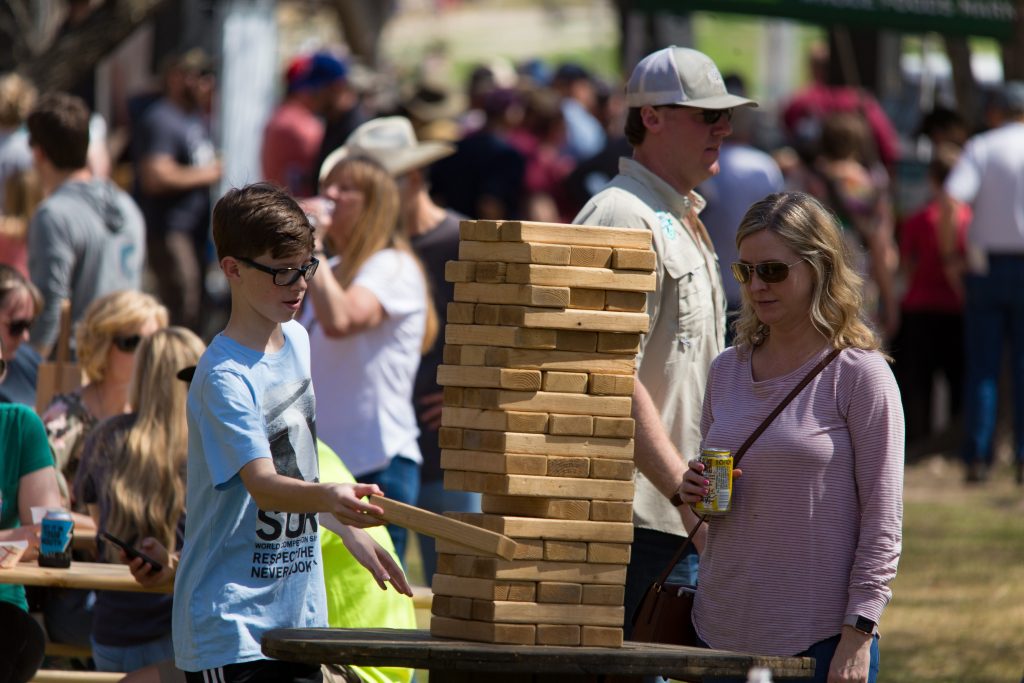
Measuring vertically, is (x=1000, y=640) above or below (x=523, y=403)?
below

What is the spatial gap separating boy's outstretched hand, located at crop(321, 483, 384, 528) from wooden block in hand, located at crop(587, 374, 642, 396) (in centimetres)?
55

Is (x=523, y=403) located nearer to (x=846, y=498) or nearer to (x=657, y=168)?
(x=846, y=498)

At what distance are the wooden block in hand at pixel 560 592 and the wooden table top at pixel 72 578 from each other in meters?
1.60

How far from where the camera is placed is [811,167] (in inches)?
495

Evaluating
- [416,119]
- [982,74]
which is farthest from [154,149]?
[982,74]

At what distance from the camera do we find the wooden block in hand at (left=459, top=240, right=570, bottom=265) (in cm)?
377

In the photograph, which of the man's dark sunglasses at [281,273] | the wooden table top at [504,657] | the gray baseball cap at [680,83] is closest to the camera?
the wooden table top at [504,657]

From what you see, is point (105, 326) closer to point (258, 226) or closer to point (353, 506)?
point (258, 226)

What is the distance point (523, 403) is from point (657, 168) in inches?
51.0

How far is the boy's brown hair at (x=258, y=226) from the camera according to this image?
3986mm

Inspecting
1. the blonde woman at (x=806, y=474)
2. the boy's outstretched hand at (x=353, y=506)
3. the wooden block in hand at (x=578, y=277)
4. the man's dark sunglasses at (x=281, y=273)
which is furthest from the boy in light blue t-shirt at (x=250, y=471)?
the blonde woman at (x=806, y=474)

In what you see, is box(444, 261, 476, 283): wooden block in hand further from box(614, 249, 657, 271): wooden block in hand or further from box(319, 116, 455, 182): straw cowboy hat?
box(319, 116, 455, 182): straw cowboy hat

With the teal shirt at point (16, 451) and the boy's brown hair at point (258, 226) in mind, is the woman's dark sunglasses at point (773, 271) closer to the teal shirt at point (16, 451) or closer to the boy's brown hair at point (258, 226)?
the boy's brown hair at point (258, 226)

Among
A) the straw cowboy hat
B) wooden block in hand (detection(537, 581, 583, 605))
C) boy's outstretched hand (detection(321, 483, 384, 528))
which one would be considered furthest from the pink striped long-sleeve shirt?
the straw cowboy hat
